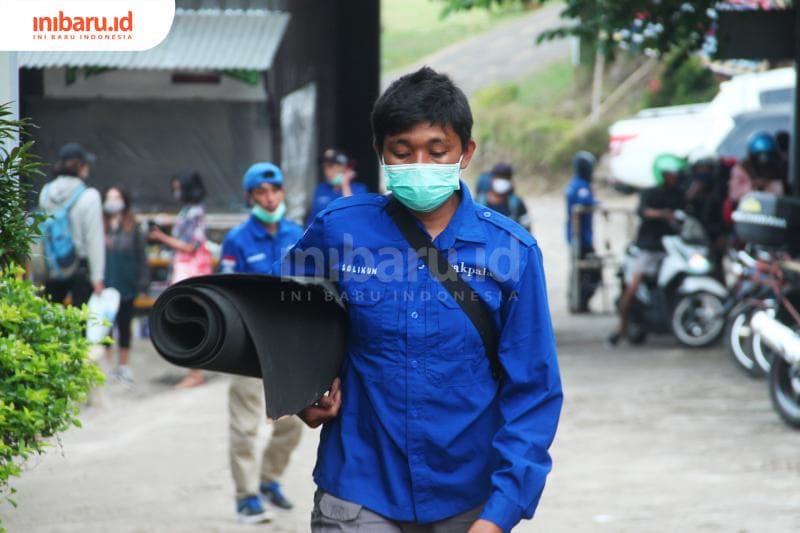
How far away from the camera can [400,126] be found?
3.35 metres

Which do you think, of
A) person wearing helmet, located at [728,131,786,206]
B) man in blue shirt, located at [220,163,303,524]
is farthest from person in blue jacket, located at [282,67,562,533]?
person wearing helmet, located at [728,131,786,206]

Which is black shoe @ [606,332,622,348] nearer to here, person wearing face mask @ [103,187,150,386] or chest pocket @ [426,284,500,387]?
person wearing face mask @ [103,187,150,386]

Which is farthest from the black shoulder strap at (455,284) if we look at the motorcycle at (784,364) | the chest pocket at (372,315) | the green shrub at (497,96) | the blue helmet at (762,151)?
the green shrub at (497,96)

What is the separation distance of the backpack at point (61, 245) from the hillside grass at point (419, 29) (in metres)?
33.0

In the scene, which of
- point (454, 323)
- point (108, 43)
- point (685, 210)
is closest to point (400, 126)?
point (454, 323)

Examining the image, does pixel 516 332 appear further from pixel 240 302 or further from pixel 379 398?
pixel 240 302

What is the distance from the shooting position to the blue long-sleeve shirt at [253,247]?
711 cm

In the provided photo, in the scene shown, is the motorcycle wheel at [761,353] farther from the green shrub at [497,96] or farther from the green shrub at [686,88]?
the green shrub at [497,96]

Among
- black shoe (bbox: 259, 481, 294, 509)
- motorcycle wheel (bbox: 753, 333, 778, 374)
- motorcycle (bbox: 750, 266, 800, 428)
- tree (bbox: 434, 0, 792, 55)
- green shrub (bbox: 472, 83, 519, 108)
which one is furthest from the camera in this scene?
green shrub (bbox: 472, 83, 519, 108)

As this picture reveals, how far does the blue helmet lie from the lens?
13.4 meters

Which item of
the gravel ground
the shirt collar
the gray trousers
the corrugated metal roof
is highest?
the corrugated metal roof

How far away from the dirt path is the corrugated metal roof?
24.5m

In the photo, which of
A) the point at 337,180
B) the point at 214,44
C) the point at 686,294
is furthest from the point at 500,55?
the point at 686,294

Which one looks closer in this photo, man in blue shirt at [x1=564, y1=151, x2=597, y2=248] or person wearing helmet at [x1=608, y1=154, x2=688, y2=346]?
person wearing helmet at [x1=608, y1=154, x2=688, y2=346]
